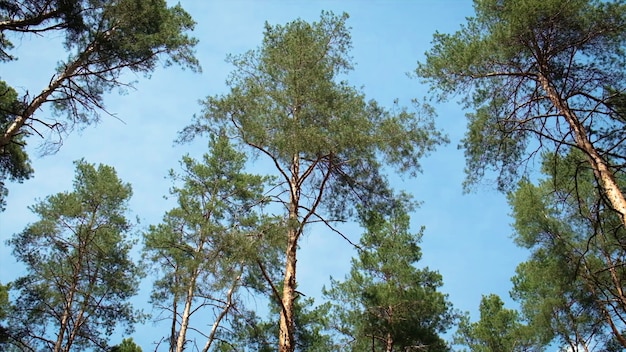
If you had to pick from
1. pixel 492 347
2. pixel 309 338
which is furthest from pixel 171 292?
pixel 492 347

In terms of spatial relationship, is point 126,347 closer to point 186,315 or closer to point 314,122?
point 186,315

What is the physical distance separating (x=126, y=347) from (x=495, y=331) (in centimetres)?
1192

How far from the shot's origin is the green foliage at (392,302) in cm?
1284

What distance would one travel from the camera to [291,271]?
8.56 m

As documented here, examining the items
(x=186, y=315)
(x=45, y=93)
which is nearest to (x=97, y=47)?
(x=45, y=93)

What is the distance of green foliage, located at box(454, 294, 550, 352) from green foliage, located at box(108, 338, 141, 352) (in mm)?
10128

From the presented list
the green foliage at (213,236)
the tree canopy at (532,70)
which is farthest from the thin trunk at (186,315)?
the tree canopy at (532,70)

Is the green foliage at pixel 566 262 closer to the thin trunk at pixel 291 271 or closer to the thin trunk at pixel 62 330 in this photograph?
the thin trunk at pixel 291 271

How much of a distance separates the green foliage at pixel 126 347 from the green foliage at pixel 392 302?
237 inches

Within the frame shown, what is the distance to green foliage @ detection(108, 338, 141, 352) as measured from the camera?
13.4m

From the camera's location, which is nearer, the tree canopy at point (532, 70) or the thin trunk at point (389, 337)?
the tree canopy at point (532, 70)

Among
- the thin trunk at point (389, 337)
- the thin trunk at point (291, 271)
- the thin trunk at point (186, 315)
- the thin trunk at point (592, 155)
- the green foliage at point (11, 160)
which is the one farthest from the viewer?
the thin trunk at point (389, 337)

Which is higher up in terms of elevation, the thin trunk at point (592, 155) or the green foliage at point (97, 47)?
the green foliage at point (97, 47)

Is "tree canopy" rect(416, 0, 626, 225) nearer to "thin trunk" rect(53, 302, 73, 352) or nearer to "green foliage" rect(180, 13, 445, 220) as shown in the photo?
"green foliage" rect(180, 13, 445, 220)
